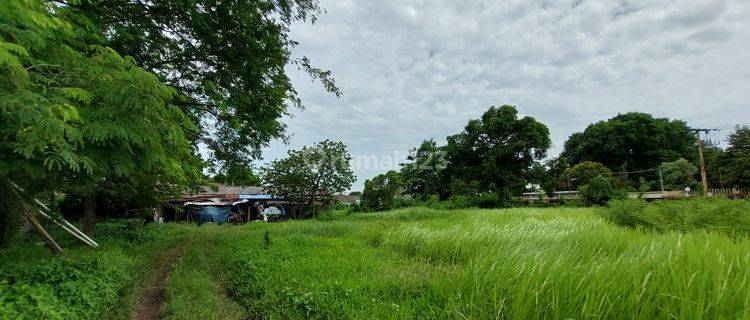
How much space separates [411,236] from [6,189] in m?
5.68

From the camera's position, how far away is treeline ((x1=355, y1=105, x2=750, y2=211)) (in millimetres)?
22781

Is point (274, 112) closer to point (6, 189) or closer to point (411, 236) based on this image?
point (411, 236)

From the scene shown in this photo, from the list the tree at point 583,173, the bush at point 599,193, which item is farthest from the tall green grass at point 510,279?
the tree at point 583,173

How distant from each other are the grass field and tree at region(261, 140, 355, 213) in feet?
45.2

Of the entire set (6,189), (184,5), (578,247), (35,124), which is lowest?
(578,247)

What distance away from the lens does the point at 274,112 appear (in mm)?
8055

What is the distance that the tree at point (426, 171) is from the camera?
95.2 feet

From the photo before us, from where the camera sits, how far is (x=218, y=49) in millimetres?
6715

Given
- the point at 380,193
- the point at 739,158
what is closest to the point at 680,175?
the point at 739,158

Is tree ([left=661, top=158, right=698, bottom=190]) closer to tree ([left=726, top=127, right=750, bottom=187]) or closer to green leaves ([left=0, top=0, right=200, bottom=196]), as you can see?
tree ([left=726, top=127, right=750, bottom=187])

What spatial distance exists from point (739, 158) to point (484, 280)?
37955mm

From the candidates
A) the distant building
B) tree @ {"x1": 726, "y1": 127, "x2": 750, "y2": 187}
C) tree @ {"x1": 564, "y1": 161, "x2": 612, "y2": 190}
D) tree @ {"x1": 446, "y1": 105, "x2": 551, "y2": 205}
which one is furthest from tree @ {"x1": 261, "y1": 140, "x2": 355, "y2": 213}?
tree @ {"x1": 726, "y1": 127, "x2": 750, "y2": 187}

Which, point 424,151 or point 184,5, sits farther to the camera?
point 424,151

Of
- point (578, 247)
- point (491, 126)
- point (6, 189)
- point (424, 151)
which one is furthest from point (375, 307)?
point (424, 151)
